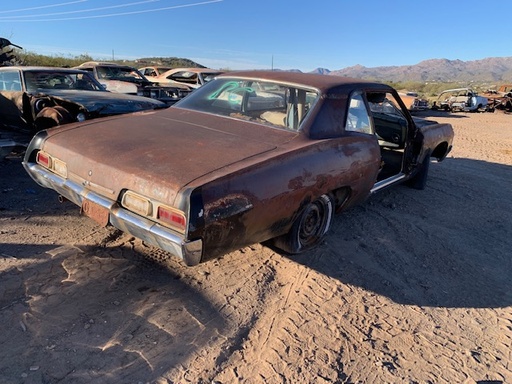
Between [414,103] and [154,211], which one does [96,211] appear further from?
[414,103]

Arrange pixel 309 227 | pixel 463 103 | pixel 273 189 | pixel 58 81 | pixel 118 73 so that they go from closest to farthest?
1. pixel 273 189
2. pixel 309 227
3. pixel 58 81
4. pixel 118 73
5. pixel 463 103

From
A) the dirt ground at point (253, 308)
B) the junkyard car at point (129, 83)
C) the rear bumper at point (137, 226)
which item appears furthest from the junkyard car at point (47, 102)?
the junkyard car at point (129, 83)

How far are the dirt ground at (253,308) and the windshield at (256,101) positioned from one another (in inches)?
48.4

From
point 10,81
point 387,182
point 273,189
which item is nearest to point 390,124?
point 387,182

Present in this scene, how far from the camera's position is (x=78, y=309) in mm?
2619

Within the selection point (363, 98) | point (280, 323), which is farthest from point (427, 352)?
point (363, 98)

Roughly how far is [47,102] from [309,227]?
5009 millimetres

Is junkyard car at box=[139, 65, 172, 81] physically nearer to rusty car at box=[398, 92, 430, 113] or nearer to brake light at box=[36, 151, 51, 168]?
rusty car at box=[398, 92, 430, 113]

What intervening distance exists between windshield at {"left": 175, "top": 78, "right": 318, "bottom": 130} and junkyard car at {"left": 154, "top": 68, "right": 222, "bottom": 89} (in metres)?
9.84

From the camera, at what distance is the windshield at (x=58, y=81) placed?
6870mm

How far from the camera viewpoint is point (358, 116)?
13.4ft

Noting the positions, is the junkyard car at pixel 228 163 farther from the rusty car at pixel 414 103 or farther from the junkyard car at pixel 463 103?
the junkyard car at pixel 463 103

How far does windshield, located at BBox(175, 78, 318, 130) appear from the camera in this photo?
3.58 m

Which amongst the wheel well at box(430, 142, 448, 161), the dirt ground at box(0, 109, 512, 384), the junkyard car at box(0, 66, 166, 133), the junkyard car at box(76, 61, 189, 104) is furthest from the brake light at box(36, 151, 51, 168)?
the junkyard car at box(76, 61, 189, 104)
